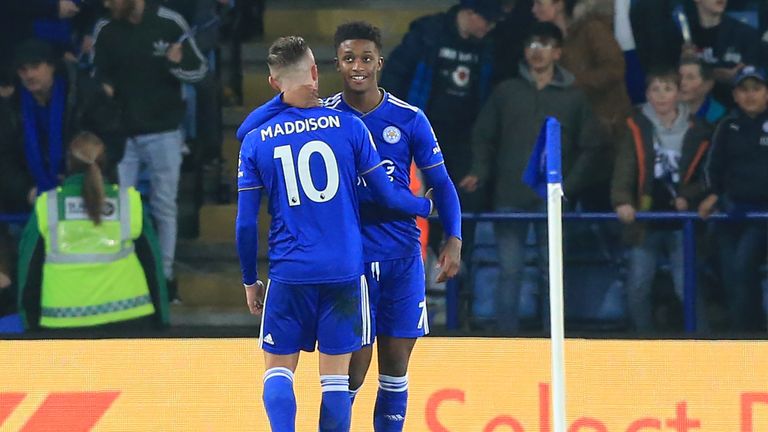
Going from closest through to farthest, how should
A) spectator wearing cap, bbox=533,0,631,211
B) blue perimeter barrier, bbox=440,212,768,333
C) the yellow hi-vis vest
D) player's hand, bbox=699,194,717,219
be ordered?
blue perimeter barrier, bbox=440,212,768,333 → player's hand, bbox=699,194,717,219 → the yellow hi-vis vest → spectator wearing cap, bbox=533,0,631,211

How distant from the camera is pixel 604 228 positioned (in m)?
9.52

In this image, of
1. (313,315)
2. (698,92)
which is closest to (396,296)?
(313,315)

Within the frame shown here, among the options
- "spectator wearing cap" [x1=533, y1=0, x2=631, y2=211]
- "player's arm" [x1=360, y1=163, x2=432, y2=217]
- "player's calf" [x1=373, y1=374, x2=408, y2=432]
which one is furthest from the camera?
"spectator wearing cap" [x1=533, y1=0, x2=631, y2=211]

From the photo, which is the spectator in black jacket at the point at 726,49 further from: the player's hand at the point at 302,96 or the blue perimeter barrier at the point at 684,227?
the player's hand at the point at 302,96

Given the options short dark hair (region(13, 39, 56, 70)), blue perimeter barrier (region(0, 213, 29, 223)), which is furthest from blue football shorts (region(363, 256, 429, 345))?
short dark hair (region(13, 39, 56, 70))

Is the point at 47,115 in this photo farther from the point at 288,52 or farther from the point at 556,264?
the point at 556,264

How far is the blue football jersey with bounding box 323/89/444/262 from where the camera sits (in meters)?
6.11

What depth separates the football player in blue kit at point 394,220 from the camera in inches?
239

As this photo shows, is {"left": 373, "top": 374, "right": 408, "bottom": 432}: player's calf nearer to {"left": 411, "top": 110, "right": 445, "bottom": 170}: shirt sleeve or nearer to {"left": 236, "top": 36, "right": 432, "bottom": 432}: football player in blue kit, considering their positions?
{"left": 236, "top": 36, "right": 432, "bottom": 432}: football player in blue kit

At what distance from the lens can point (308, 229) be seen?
18.9 feet

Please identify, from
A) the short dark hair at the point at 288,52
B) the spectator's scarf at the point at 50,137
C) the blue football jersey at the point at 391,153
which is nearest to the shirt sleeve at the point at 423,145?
the blue football jersey at the point at 391,153

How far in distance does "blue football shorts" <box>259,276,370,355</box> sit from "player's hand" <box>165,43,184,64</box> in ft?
13.7

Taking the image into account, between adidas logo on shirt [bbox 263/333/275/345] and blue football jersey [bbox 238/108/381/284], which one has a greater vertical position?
blue football jersey [bbox 238/108/381/284]

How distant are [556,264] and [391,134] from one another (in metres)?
0.95
